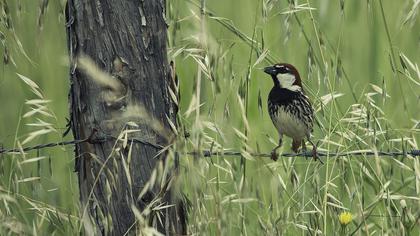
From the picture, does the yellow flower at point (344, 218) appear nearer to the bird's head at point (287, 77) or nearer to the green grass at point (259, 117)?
the green grass at point (259, 117)

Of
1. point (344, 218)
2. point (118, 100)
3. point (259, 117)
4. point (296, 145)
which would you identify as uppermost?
point (118, 100)

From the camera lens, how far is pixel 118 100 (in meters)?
2.48

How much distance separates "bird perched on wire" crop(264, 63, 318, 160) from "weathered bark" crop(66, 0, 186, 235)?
4.49ft

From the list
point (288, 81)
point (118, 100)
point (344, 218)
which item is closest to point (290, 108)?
point (288, 81)

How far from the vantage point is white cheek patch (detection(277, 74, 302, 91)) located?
12.7 feet

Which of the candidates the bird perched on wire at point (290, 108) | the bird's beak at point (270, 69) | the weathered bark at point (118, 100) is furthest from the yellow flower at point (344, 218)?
the bird perched on wire at point (290, 108)

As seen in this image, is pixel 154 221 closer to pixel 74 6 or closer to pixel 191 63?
pixel 74 6

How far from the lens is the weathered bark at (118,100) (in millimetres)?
2461

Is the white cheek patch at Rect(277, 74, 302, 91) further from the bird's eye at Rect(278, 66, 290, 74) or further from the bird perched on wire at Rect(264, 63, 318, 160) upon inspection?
the bird's eye at Rect(278, 66, 290, 74)

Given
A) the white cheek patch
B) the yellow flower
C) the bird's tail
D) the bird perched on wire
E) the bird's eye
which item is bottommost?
the yellow flower

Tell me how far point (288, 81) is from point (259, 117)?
339mm

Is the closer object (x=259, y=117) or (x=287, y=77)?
(x=287, y=77)

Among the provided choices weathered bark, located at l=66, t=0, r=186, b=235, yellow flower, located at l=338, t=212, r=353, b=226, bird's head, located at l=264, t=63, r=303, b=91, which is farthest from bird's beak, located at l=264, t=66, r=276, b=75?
weathered bark, located at l=66, t=0, r=186, b=235

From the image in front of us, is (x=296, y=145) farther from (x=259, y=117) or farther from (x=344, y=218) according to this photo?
(x=344, y=218)
